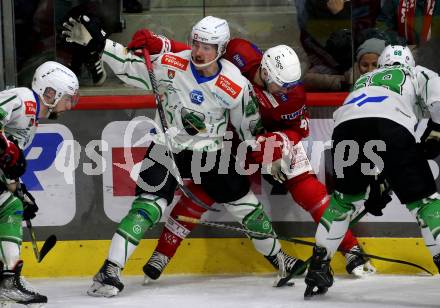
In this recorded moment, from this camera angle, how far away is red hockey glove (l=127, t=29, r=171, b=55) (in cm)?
600

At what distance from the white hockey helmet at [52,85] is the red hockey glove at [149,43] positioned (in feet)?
1.38

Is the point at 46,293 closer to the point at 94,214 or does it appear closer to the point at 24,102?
the point at 94,214

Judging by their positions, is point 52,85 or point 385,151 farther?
point 52,85

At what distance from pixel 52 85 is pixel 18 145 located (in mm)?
320

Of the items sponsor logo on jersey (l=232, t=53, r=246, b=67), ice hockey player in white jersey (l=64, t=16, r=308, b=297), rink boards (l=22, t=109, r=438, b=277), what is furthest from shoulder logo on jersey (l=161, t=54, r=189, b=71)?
rink boards (l=22, t=109, r=438, b=277)

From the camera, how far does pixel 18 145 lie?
558 centimetres

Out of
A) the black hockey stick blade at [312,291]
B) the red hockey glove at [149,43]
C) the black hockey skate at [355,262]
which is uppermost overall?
the red hockey glove at [149,43]

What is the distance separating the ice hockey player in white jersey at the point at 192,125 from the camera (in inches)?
233

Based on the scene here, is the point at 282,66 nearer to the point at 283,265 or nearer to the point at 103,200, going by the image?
the point at 283,265

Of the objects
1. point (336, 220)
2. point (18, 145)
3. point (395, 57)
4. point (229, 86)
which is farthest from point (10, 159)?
point (395, 57)

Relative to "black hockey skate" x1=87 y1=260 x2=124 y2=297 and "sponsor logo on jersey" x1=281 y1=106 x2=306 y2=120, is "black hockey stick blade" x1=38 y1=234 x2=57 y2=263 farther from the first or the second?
"sponsor logo on jersey" x1=281 y1=106 x2=306 y2=120

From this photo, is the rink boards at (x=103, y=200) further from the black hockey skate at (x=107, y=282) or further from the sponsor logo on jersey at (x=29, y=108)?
the sponsor logo on jersey at (x=29, y=108)

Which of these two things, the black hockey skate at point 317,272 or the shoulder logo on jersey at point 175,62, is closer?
the black hockey skate at point 317,272

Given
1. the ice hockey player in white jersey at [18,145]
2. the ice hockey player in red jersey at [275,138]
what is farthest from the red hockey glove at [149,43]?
the ice hockey player in white jersey at [18,145]
